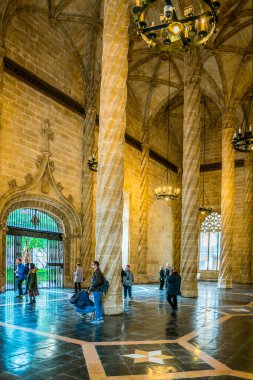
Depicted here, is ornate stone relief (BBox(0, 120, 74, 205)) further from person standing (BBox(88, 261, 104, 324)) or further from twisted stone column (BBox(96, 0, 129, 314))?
person standing (BBox(88, 261, 104, 324))

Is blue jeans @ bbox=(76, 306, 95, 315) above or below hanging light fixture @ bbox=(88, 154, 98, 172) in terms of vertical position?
below

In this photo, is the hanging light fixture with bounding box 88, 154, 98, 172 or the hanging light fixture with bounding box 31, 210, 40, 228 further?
the hanging light fixture with bounding box 88, 154, 98, 172

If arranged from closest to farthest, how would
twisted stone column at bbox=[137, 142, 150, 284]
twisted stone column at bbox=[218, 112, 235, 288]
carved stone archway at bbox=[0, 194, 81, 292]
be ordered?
carved stone archway at bbox=[0, 194, 81, 292], twisted stone column at bbox=[218, 112, 235, 288], twisted stone column at bbox=[137, 142, 150, 284]

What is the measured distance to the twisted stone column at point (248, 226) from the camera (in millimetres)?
26225

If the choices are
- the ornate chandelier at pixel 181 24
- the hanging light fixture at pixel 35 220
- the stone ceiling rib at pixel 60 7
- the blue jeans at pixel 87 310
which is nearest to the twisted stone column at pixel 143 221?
the hanging light fixture at pixel 35 220

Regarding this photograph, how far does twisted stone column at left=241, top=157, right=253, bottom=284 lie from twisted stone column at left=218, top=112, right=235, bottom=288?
15.8 feet

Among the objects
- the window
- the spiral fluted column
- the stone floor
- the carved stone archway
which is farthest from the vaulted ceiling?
the stone floor

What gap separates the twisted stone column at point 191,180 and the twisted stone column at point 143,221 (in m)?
7.48

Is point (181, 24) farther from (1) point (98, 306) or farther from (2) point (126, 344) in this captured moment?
(2) point (126, 344)

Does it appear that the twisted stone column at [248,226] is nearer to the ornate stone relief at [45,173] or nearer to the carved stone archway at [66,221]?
the carved stone archway at [66,221]

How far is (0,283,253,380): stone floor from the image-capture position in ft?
18.4

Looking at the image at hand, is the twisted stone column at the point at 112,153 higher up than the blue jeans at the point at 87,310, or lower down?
higher up

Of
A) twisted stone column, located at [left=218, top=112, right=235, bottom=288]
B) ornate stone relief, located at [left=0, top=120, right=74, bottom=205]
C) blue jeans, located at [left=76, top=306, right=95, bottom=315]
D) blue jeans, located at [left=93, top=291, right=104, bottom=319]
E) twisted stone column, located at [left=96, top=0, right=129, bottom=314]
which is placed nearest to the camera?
blue jeans, located at [left=93, top=291, right=104, bottom=319]

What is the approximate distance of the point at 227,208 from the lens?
72.3 ft
